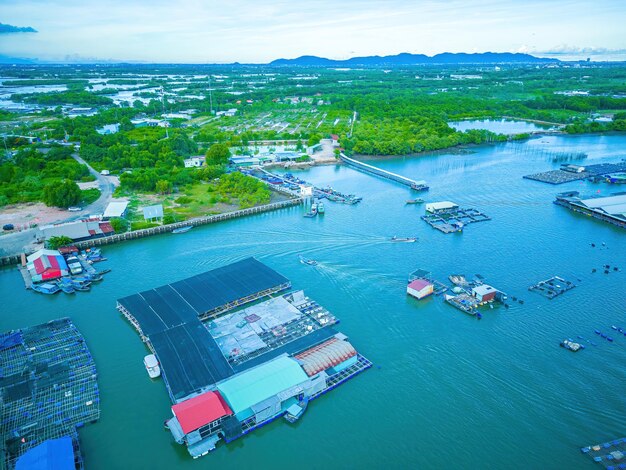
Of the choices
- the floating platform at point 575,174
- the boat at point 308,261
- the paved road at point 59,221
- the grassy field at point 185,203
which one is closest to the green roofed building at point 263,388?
the boat at point 308,261

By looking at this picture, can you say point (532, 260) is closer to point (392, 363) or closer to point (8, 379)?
point (392, 363)

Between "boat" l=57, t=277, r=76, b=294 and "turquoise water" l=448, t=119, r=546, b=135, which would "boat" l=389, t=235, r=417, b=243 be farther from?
"turquoise water" l=448, t=119, r=546, b=135

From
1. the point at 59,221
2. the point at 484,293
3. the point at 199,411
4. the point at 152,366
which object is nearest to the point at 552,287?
the point at 484,293

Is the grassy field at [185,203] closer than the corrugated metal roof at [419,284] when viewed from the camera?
No

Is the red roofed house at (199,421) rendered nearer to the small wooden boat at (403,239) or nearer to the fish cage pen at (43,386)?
the fish cage pen at (43,386)

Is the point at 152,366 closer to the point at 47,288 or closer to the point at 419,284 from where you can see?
the point at 47,288

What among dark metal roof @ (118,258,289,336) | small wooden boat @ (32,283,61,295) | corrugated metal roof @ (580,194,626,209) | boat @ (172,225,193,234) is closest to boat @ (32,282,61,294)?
small wooden boat @ (32,283,61,295)
